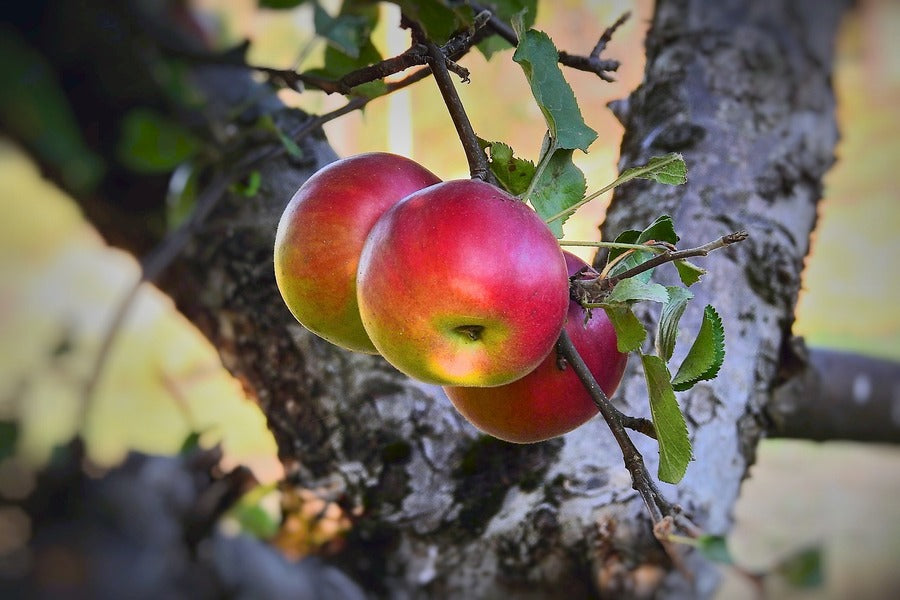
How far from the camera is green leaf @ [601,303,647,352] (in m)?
0.33

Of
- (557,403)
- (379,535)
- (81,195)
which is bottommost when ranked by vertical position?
(379,535)

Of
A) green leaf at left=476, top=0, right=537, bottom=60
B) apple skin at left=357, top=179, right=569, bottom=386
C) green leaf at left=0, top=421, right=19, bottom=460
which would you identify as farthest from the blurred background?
apple skin at left=357, top=179, right=569, bottom=386

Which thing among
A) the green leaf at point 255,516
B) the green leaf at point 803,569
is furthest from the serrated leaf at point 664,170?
the green leaf at point 255,516

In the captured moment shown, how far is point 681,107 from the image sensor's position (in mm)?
633

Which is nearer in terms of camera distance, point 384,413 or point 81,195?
point 384,413

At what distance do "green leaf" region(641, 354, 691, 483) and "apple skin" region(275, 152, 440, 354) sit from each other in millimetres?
132

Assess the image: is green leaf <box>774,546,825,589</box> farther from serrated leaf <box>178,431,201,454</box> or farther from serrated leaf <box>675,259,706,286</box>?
serrated leaf <box>178,431,201,454</box>

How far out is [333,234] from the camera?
347mm

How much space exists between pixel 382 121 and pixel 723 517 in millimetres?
980

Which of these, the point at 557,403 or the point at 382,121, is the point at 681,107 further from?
the point at 382,121

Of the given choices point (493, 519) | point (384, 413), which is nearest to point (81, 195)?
point (384, 413)

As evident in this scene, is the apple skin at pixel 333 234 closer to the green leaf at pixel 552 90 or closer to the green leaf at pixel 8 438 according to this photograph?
the green leaf at pixel 552 90

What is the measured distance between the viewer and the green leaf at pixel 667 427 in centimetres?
32

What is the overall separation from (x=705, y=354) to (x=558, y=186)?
0.33 feet
